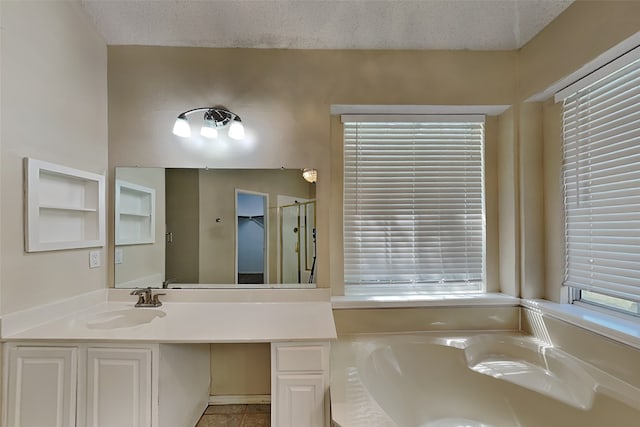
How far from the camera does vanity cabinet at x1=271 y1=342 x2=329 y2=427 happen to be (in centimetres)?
138

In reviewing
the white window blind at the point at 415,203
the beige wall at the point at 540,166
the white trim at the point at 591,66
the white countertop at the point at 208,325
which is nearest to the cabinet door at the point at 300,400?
the white countertop at the point at 208,325

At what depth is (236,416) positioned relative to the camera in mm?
1892

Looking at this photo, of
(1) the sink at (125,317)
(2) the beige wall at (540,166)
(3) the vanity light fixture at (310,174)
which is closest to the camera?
(1) the sink at (125,317)

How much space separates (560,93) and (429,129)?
0.76 m

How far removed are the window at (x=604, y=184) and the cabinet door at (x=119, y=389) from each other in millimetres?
2330

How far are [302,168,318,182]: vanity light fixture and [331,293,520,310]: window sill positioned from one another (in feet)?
2.70

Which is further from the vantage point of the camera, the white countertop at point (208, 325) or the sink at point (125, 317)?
the sink at point (125, 317)

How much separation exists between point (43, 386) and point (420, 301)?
2.04 metres

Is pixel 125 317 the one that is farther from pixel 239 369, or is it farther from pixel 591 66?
pixel 591 66

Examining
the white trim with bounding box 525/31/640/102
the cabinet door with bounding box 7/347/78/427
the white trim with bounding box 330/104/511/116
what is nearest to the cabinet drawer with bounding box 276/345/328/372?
the cabinet door with bounding box 7/347/78/427

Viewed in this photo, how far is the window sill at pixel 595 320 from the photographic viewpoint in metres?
1.33

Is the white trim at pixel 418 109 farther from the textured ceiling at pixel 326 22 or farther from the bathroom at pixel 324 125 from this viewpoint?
the textured ceiling at pixel 326 22

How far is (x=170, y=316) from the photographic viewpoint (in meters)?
1.68

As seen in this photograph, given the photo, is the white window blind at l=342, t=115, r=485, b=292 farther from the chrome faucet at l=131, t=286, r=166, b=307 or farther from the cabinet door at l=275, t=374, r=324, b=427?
the chrome faucet at l=131, t=286, r=166, b=307
